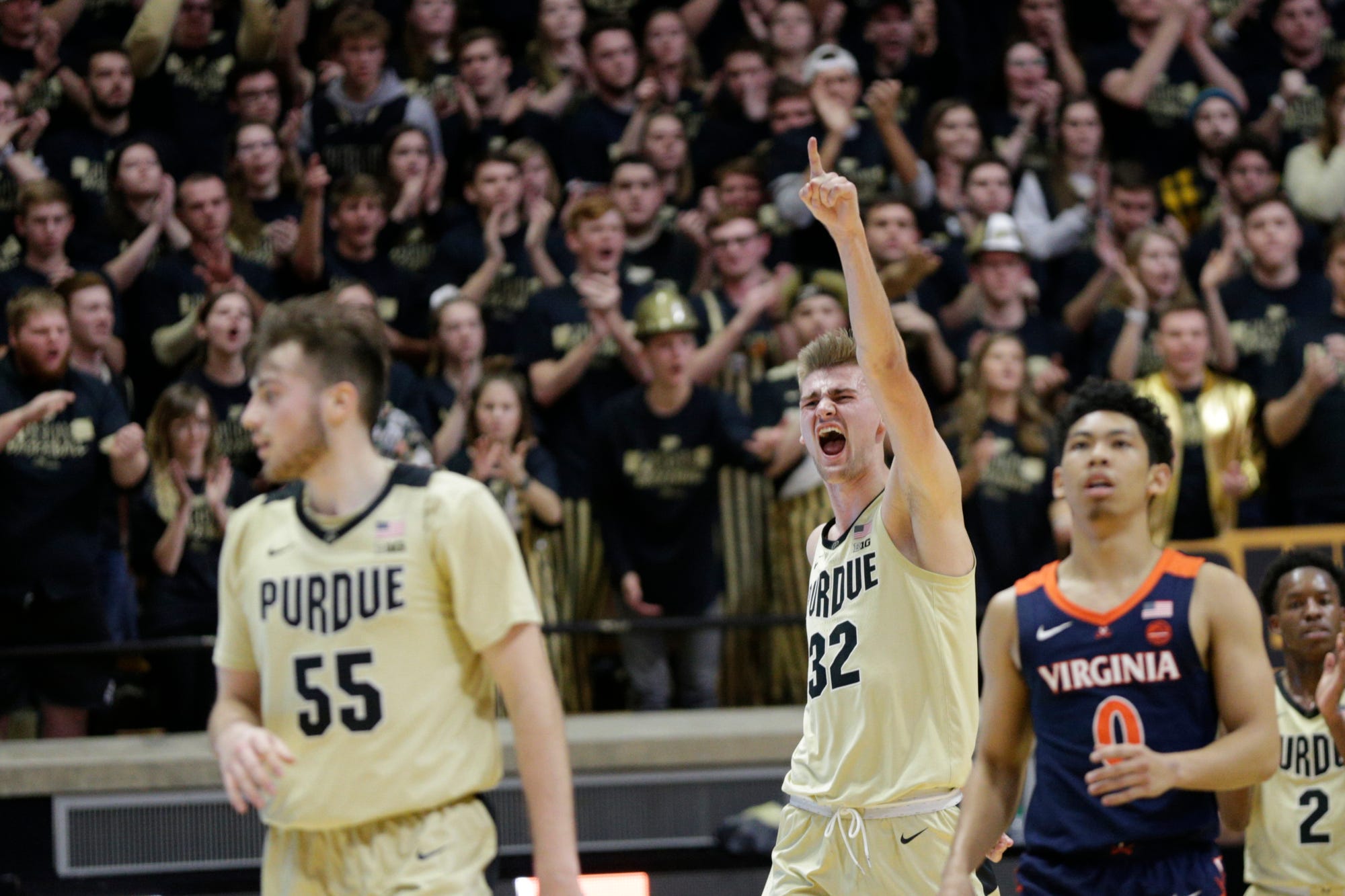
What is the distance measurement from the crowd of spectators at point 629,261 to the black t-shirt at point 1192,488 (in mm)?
17

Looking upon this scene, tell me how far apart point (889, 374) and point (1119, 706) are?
1.02m

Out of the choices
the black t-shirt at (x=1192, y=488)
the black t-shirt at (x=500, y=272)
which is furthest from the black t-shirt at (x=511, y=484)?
the black t-shirt at (x=1192, y=488)

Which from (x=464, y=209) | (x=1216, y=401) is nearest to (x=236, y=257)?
(x=464, y=209)

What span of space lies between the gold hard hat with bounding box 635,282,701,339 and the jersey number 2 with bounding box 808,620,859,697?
3.73 m

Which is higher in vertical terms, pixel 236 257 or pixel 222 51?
pixel 222 51

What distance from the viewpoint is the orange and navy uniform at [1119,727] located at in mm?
3758

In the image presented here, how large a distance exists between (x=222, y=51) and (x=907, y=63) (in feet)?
13.9

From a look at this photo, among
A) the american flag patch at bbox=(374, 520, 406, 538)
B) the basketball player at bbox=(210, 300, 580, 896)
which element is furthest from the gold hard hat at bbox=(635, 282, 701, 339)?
the american flag patch at bbox=(374, 520, 406, 538)

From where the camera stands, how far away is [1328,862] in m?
4.95

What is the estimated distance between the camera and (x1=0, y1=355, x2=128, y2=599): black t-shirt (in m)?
7.09

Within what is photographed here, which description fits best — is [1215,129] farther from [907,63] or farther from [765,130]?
[765,130]

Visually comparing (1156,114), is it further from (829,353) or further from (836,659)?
(836,659)

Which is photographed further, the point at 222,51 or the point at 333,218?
the point at 222,51

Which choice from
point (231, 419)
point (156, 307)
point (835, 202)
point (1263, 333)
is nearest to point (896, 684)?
point (835, 202)
